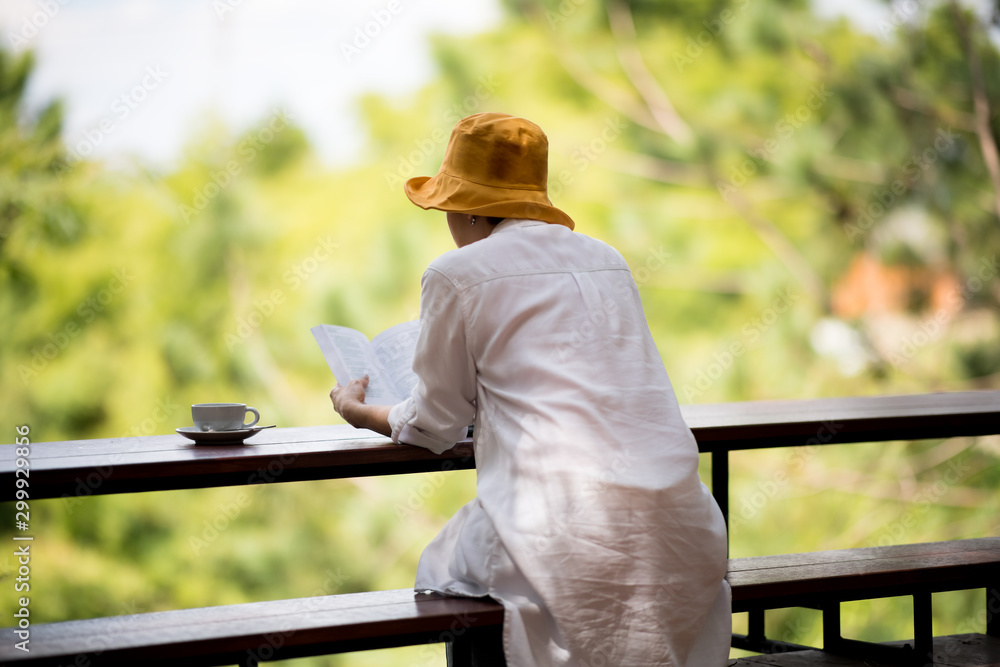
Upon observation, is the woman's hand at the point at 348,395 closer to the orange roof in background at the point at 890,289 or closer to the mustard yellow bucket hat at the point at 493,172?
the mustard yellow bucket hat at the point at 493,172

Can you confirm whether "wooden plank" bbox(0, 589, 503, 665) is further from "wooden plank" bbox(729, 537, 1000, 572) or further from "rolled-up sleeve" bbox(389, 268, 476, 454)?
"wooden plank" bbox(729, 537, 1000, 572)

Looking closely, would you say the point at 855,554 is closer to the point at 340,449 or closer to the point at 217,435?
the point at 340,449

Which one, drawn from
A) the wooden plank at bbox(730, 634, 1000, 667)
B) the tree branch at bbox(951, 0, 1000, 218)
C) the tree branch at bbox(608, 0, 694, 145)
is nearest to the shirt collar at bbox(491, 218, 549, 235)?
the wooden plank at bbox(730, 634, 1000, 667)

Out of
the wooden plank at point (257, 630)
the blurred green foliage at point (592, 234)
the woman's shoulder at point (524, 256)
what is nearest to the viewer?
the wooden plank at point (257, 630)

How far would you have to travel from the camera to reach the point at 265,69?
4.53 m

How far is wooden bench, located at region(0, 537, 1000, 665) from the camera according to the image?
1.26m

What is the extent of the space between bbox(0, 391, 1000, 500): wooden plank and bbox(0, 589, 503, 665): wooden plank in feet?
0.68

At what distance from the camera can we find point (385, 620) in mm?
1349

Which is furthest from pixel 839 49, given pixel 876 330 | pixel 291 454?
pixel 291 454

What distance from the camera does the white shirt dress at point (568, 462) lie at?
4.23 feet

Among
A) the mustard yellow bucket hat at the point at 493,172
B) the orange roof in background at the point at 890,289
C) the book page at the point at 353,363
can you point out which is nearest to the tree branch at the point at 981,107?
the orange roof in background at the point at 890,289

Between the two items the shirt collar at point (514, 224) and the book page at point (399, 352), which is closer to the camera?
the shirt collar at point (514, 224)

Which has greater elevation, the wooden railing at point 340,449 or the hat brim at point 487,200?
the hat brim at point 487,200

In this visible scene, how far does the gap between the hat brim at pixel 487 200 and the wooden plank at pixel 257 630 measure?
0.59 meters
